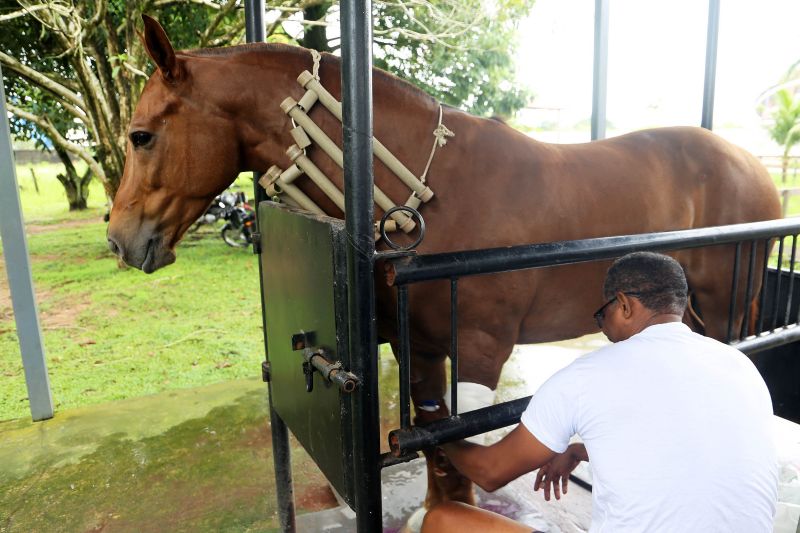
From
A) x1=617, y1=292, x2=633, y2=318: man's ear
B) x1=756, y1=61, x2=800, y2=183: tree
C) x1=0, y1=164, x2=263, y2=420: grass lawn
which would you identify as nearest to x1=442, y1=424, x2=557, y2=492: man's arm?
x1=617, y1=292, x2=633, y2=318: man's ear

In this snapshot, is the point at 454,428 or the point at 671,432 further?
the point at 454,428

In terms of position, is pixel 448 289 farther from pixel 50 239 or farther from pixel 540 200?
pixel 50 239

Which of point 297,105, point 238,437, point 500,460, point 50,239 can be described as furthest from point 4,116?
point 50,239

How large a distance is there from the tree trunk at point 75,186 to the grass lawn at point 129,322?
1639 millimetres

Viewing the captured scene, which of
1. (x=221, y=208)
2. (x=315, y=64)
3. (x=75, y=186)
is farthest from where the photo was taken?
(x=75, y=186)

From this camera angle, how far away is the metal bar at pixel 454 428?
3.71 feet

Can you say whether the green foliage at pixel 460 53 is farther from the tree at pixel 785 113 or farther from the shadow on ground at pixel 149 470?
the tree at pixel 785 113

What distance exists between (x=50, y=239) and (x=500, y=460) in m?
9.88

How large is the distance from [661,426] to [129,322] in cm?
593

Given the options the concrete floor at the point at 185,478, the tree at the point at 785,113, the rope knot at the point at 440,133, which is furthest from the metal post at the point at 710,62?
the tree at the point at 785,113

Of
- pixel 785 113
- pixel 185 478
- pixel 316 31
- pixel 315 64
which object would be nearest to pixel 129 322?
pixel 185 478

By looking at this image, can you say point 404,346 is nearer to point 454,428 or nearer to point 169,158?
point 454,428

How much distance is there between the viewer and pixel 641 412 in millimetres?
1005

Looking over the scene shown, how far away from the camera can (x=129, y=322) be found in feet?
19.3
